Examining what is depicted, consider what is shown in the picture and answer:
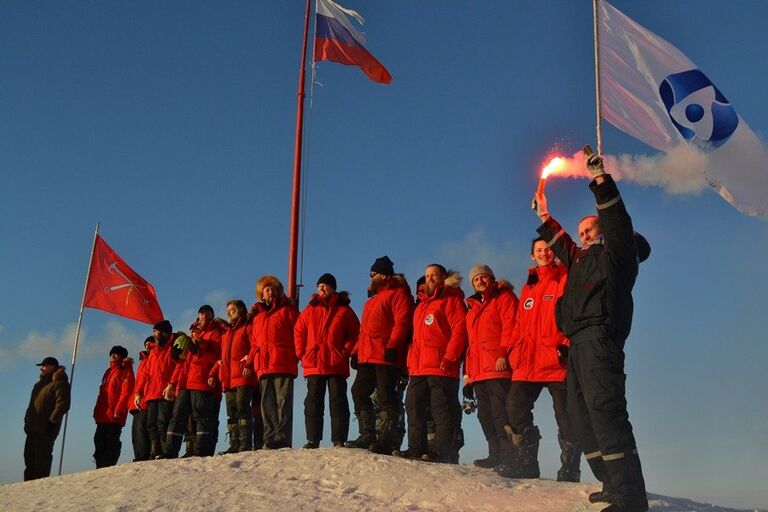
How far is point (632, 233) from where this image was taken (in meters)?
5.63

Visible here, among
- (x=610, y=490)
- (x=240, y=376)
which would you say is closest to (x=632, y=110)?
(x=610, y=490)

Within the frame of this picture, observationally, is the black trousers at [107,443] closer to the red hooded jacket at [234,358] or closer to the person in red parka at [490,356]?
the red hooded jacket at [234,358]

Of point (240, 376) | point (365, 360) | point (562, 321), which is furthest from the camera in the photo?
point (240, 376)

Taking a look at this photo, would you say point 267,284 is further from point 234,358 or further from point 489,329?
point 489,329

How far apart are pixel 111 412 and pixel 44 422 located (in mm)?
1180

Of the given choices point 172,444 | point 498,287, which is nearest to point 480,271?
point 498,287

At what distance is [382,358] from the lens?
361 inches

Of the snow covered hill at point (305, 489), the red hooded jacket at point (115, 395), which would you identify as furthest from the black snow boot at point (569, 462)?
the red hooded jacket at point (115, 395)

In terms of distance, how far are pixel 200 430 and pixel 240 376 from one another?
1216 mm

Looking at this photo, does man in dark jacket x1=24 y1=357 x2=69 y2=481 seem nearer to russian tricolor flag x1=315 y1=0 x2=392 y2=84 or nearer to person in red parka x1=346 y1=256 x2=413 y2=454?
person in red parka x1=346 y1=256 x2=413 y2=454

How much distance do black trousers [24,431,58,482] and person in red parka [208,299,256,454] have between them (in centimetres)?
394

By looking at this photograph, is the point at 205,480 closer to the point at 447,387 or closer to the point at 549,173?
the point at 447,387

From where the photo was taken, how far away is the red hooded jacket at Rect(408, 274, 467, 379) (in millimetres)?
8648

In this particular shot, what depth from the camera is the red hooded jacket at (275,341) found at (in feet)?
33.5
